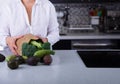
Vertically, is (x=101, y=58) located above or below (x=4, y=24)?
below

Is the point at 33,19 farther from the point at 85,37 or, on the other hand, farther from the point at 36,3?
the point at 85,37

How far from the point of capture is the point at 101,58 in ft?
6.21

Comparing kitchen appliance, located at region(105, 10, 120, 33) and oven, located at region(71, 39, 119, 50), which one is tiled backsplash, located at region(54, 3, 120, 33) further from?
oven, located at region(71, 39, 119, 50)

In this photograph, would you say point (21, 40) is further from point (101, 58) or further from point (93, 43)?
point (93, 43)

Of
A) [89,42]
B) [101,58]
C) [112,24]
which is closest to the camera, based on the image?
[101,58]

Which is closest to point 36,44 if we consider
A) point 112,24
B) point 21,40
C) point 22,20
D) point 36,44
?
point 36,44

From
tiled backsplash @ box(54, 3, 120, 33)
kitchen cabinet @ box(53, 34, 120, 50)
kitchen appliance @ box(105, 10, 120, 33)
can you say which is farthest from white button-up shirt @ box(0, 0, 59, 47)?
tiled backsplash @ box(54, 3, 120, 33)

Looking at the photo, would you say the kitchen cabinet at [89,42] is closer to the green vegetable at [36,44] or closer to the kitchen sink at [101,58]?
the kitchen sink at [101,58]

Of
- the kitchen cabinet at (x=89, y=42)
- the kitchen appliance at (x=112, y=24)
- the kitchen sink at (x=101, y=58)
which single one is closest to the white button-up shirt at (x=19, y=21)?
the kitchen sink at (x=101, y=58)

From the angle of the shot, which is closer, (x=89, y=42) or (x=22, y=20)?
(x=22, y=20)

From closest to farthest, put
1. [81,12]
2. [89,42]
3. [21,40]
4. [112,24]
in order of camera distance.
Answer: [21,40]
[89,42]
[112,24]
[81,12]

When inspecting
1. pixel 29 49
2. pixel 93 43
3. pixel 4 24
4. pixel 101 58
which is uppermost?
pixel 4 24

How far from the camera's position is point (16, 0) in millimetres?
2033

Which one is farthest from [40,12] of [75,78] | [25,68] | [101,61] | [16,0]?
[75,78]
